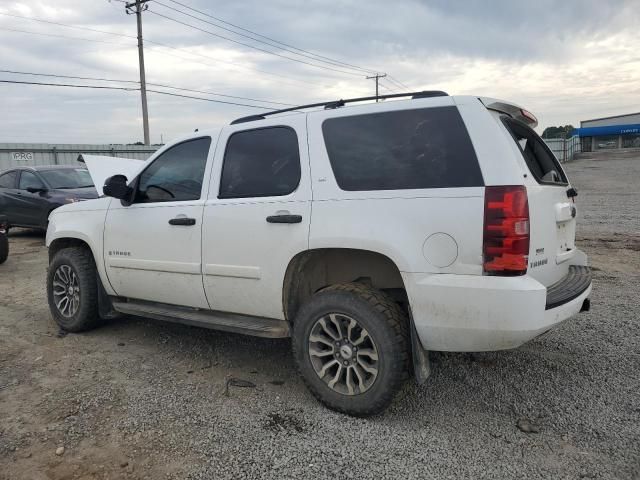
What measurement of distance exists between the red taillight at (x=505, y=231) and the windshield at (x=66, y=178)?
1061 cm

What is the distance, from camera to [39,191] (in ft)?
36.0

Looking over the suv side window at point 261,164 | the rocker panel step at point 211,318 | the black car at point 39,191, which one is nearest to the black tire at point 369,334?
the rocker panel step at point 211,318

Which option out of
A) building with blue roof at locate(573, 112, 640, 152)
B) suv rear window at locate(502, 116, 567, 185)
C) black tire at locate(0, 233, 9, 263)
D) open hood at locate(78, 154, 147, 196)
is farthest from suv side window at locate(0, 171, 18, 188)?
building with blue roof at locate(573, 112, 640, 152)

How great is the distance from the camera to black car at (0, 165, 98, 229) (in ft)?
35.7

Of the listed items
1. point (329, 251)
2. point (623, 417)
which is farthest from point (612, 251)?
point (329, 251)

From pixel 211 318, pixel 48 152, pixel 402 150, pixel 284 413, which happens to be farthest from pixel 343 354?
pixel 48 152

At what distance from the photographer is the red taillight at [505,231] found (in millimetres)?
2758

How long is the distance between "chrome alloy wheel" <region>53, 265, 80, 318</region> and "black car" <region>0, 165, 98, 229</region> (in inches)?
240

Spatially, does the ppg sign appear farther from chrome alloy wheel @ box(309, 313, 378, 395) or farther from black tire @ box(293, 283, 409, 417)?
chrome alloy wheel @ box(309, 313, 378, 395)

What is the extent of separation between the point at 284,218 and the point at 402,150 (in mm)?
903

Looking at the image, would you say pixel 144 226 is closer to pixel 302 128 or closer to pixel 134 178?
pixel 134 178

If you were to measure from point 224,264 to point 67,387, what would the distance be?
1480mm

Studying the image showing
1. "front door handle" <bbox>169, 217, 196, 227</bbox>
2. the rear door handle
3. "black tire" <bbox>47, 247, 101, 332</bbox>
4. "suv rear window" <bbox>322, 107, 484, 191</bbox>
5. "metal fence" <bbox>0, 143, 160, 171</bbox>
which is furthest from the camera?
"metal fence" <bbox>0, 143, 160, 171</bbox>

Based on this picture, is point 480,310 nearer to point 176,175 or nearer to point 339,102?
point 339,102
